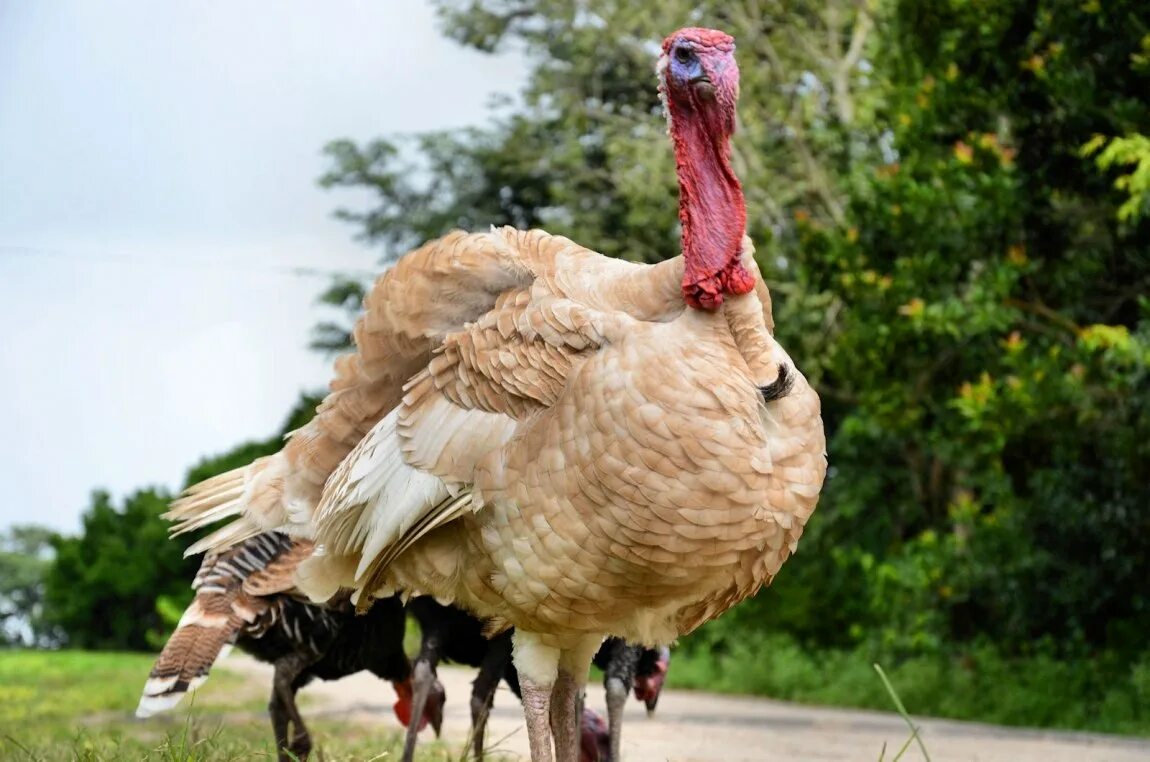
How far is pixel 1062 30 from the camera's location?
9.23 meters

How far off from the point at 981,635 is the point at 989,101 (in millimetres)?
5866

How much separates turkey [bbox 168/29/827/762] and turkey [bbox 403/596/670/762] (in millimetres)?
1363

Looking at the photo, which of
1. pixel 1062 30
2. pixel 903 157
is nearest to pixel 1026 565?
pixel 903 157

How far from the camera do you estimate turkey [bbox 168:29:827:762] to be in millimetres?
3617

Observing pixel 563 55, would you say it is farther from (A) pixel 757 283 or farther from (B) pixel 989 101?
(A) pixel 757 283

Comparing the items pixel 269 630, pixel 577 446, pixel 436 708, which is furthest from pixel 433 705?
pixel 577 446

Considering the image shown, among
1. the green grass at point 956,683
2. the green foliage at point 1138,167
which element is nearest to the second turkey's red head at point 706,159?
the green foliage at point 1138,167

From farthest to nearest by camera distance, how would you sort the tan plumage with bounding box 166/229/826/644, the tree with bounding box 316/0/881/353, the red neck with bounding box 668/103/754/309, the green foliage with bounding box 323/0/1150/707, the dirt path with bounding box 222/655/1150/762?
the tree with bounding box 316/0/881/353, the green foliage with bounding box 323/0/1150/707, the dirt path with bounding box 222/655/1150/762, the red neck with bounding box 668/103/754/309, the tan plumage with bounding box 166/229/826/644

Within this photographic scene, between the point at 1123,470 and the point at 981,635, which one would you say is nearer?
the point at 1123,470

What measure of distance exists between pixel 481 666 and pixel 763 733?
172 inches

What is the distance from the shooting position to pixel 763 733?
9.85 meters

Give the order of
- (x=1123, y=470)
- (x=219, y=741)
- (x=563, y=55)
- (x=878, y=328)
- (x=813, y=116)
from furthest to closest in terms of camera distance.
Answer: (x=563, y=55), (x=813, y=116), (x=1123, y=470), (x=878, y=328), (x=219, y=741)

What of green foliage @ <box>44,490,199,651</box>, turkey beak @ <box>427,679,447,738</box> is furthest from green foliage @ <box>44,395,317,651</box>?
turkey beak @ <box>427,679,447,738</box>

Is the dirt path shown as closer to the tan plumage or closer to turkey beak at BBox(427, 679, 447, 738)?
turkey beak at BBox(427, 679, 447, 738)
